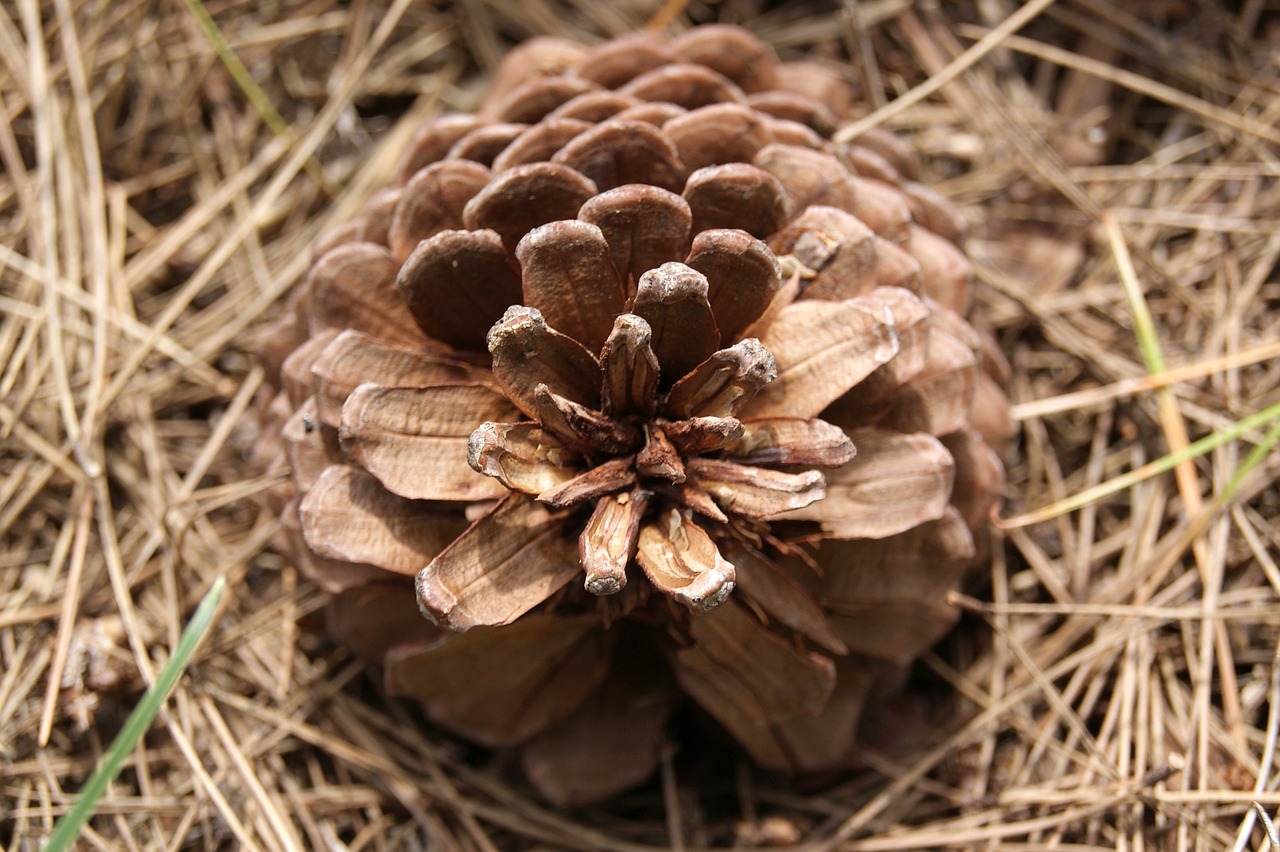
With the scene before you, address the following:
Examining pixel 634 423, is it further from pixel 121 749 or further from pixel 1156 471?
pixel 1156 471

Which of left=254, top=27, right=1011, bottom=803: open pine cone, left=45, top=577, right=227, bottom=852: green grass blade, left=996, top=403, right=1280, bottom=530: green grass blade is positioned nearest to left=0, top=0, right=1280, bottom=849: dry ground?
left=996, top=403, right=1280, bottom=530: green grass blade

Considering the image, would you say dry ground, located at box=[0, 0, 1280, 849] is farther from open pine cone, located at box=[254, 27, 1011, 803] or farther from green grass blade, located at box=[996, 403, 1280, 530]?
open pine cone, located at box=[254, 27, 1011, 803]

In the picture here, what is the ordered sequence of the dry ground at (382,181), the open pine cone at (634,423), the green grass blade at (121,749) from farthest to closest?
the dry ground at (382,181) → the open pine cone at (634,423) → the green grass blade at (121,749)

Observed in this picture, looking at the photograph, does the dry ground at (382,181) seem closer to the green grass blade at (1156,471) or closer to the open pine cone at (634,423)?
the green grass blade at (1156,471)

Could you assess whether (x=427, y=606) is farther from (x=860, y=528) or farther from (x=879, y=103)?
(x=879, y=103)

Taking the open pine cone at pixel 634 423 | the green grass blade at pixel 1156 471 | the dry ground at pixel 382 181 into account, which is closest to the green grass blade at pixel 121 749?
the open pine cone at pixel 634 423

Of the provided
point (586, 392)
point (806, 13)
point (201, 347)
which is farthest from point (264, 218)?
point (806, 13)
